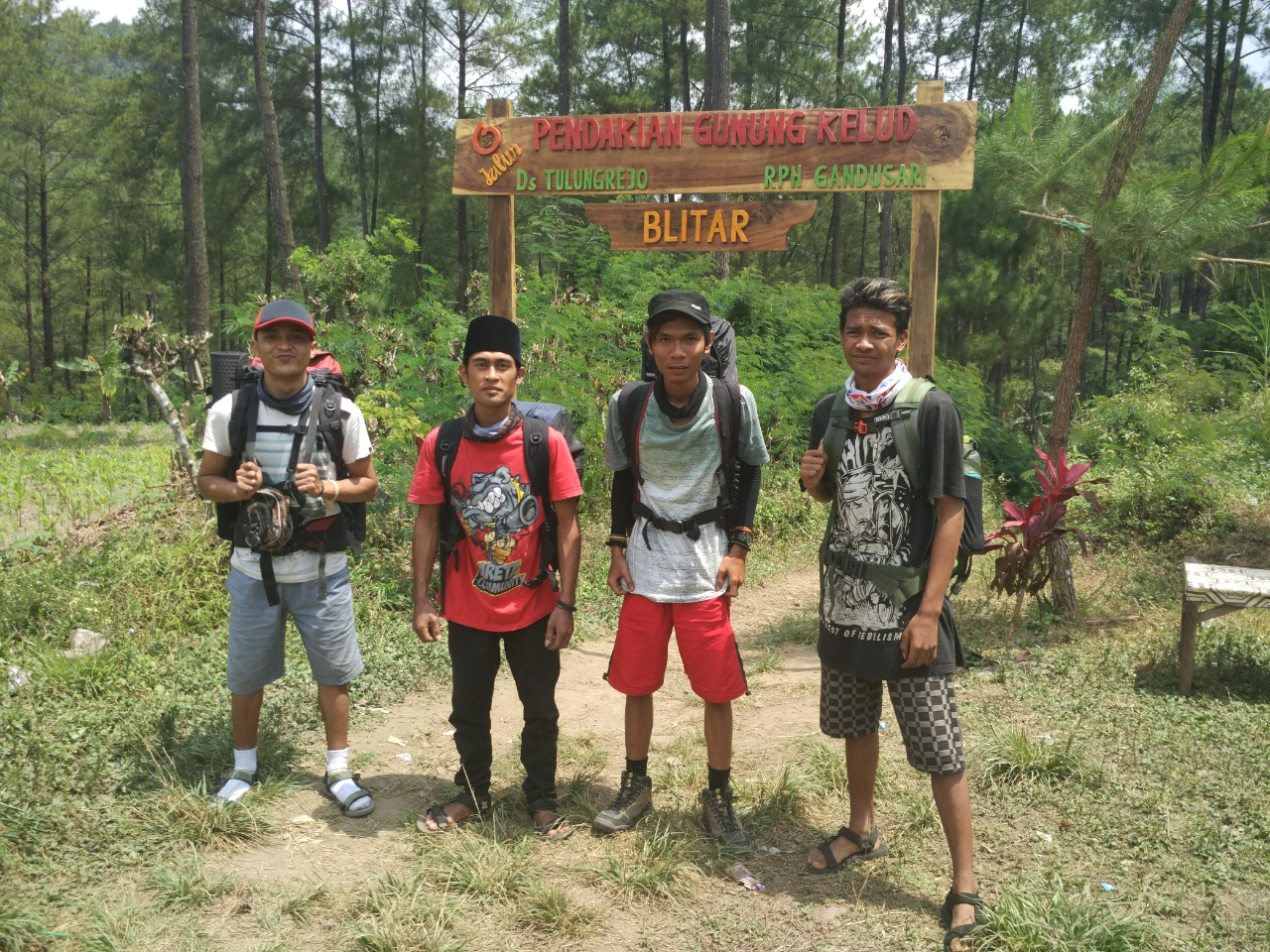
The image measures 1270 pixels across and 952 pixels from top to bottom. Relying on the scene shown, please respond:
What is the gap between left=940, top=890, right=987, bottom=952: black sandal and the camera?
8.71 feet

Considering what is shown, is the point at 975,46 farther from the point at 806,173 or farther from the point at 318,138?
the point at 806,173

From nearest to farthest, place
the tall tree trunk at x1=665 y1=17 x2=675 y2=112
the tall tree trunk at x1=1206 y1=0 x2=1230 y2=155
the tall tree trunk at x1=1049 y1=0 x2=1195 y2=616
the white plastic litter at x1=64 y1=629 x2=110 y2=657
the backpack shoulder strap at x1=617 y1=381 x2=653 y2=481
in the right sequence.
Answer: the backpack shoulder strap at x1=617 y1=381 x2=653 y2=481, the white plastic litter at x1=64 y1=629 x2=110 y2=657, the tall tree trunk at x1=1049 y1=0 x2=1195 y2=616, the tall tree trunk at x1=1206 y1=0 x2=1230 y2=155, the tall tree trunk at x1=665 y1=17 x2=675 y2=112

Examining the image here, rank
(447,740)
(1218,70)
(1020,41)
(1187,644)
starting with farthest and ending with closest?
1. (1020,41)
2. (1218,70)
3. (1187,644)
4. (447,740)

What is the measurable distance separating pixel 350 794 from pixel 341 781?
8 centimetres

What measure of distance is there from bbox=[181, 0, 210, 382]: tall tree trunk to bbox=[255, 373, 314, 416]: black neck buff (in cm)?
1208

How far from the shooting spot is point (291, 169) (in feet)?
90.3

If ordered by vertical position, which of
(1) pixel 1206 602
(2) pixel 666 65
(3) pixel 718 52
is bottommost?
(1) pixel 1206 602

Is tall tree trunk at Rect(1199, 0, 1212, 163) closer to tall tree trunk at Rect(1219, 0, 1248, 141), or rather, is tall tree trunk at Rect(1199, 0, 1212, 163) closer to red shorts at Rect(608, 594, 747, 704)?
tall tree trunk at Rect(1219, 0, 1248, 141)

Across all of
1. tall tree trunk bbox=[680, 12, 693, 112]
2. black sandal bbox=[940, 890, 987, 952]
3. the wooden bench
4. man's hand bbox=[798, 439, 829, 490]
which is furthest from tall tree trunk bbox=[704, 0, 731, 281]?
tall tree trunk bbox=[680, 12, 693, 112]

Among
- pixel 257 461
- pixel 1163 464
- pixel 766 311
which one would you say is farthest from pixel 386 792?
pixel 766 311

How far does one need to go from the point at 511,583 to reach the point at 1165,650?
3.52 m

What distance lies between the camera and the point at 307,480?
327 centimetres

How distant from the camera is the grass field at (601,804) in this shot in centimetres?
278

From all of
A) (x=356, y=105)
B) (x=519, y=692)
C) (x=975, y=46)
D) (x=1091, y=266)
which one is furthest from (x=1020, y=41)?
(x=519, y=692)
